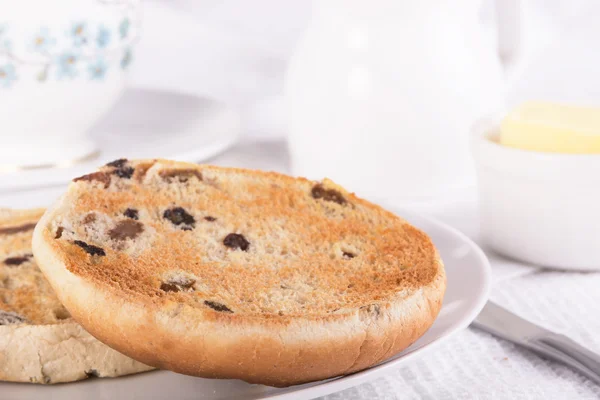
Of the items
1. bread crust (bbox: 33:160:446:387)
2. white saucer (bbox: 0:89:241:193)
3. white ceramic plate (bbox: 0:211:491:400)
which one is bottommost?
white saucer (bbox: 0:89:241:193)

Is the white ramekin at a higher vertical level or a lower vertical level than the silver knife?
higher

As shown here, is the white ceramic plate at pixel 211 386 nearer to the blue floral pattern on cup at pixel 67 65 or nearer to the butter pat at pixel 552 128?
the butter pat at pixel 552 128

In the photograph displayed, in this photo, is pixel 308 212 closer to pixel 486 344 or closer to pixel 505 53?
pixel 486 344

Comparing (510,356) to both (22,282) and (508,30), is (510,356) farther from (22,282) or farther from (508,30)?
(508,30)

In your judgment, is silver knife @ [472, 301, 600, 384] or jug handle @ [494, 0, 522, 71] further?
jug handle @ [494, 0, 522, 71]

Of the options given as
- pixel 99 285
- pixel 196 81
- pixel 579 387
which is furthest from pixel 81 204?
pixel 196 81

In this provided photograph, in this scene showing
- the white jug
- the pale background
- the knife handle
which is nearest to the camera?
the knife handle

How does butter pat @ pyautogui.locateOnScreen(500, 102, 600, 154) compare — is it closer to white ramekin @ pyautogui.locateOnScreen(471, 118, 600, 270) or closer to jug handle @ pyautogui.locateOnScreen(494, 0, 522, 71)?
white ramekin @ pyautogui.locateOnScreen(471, 118, 600, 270)

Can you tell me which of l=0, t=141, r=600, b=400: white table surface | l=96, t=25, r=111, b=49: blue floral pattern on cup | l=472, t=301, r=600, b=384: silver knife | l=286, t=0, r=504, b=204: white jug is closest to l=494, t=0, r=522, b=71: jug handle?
l=286, t=0, r=504, b=204: white jug
